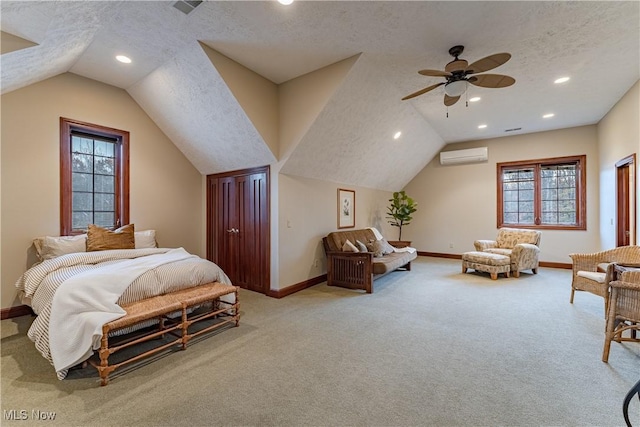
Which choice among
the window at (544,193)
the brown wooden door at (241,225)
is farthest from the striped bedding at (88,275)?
the window at (544,193)

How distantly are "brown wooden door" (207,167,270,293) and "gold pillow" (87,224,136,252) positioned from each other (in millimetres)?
1531

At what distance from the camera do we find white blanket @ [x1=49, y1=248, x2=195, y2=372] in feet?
6.83

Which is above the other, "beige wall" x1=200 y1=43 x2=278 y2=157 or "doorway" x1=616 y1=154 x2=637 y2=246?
"beige wall" x1=200 y1=43 x2=278 y2=157

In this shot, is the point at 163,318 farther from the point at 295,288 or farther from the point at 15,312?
Result: the point at 15,312

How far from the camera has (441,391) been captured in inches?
78.9

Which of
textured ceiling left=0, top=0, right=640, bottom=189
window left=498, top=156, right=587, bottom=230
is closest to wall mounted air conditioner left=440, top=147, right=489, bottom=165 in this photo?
window left=498, top=156, right=587, bottom=230

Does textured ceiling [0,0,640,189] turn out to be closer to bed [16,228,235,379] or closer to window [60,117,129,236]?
window [60,117,129,236]

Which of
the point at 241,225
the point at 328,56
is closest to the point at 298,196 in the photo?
the point at 241,225

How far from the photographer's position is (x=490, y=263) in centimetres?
530

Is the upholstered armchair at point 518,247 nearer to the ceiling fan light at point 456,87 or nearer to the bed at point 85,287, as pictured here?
the ceiling fan light at point 456,87

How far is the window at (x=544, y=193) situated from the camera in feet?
20.3

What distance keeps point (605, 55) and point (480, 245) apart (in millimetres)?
3790

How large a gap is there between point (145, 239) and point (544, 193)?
27.8 feet

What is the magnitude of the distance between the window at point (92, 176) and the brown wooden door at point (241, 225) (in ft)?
4.72
